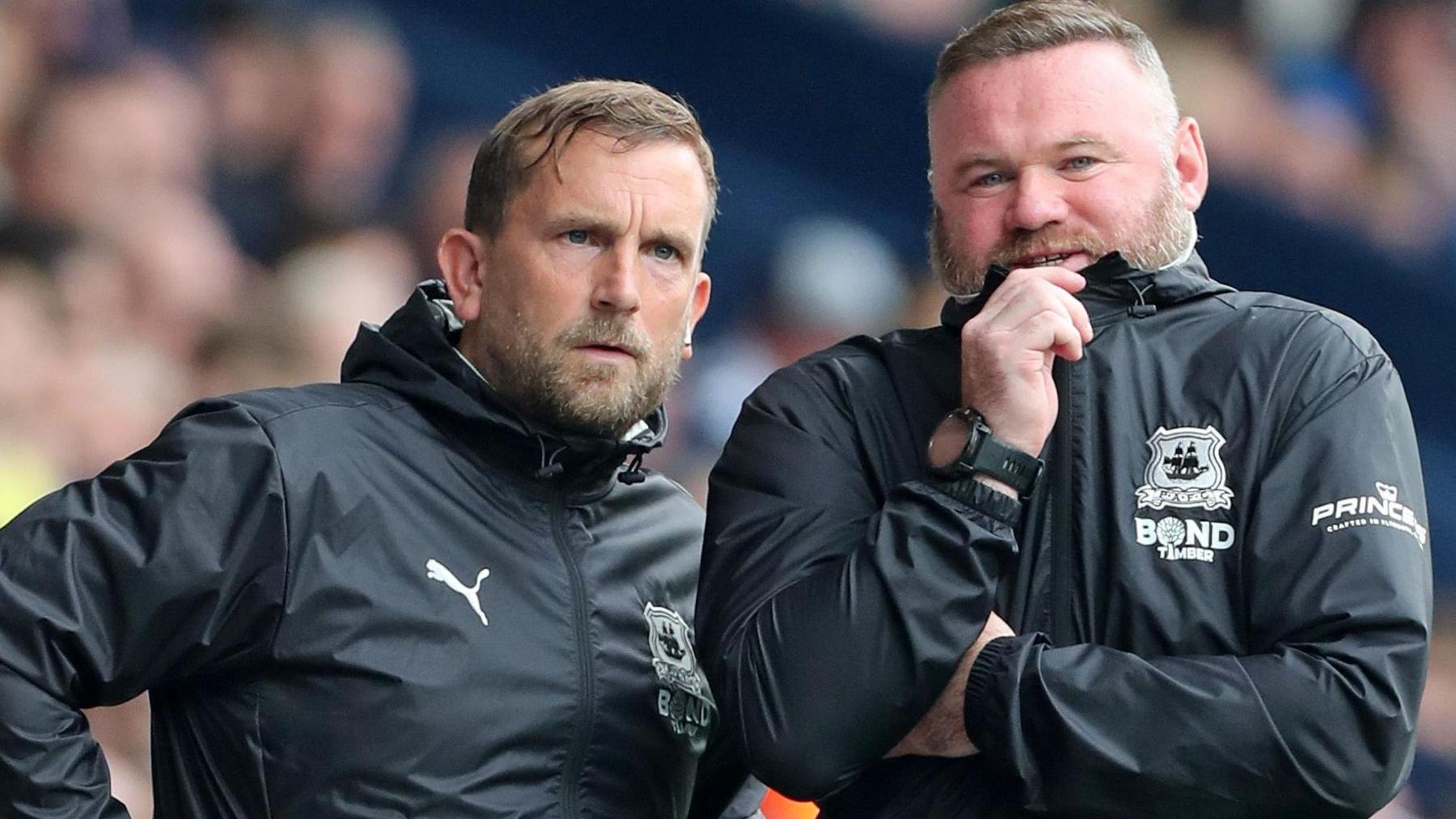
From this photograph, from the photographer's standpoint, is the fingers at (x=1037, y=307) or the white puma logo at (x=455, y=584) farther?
the white puma logo at (x=455, y=584)

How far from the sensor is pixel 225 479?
2.28 m

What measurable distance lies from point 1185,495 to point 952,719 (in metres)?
0.32

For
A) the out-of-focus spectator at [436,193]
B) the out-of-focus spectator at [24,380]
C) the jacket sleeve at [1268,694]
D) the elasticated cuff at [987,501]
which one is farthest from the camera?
the out-of-focus spectator at [436,193]

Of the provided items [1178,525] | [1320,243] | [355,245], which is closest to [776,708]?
[1178,525]

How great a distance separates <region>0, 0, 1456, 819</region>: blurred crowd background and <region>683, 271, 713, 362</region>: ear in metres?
1.87

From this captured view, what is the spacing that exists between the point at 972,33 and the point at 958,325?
1.12 ft

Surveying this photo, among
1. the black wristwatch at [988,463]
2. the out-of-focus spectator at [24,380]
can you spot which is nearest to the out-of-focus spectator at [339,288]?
the out-of-focus spectator at [24,380]

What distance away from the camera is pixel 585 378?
8.19ft

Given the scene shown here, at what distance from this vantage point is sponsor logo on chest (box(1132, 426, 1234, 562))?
200 centimetres

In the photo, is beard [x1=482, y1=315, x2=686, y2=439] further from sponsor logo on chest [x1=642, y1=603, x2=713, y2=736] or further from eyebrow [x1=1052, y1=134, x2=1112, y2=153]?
eyebrow [x1=1052, y1=134, x2=1112, y2=153]

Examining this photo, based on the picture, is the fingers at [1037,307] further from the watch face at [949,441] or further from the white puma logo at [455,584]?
the white puma logo at [455,584]

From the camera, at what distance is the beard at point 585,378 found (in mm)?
2500

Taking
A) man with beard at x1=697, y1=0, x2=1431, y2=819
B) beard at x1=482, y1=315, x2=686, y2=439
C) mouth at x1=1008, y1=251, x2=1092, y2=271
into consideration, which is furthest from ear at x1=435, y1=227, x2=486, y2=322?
mouth at x1=1008, y1=251, x2=1092, y2=271

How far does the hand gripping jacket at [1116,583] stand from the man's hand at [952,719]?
0.05 ft
